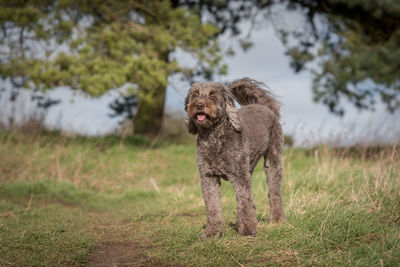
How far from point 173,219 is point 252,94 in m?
2.39

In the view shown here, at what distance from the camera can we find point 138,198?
9641mm

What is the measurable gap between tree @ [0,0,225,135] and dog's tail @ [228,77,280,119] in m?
8.38

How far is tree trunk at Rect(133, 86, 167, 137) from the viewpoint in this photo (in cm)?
1725

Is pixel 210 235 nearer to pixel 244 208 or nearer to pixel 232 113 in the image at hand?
pixel 244 208

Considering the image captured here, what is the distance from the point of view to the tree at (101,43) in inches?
541

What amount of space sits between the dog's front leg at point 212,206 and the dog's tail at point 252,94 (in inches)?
64.7

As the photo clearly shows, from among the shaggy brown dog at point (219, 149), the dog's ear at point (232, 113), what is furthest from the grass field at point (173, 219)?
the dog's ear at point (232, 113)

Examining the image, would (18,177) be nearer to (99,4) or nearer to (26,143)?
(26,143)

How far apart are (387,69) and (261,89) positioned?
11.2 m

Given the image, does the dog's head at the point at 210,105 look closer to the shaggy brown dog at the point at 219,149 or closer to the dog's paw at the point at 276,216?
the shaggy brown dog at the point at 219,149

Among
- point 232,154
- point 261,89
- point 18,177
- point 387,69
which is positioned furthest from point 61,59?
point 387,69

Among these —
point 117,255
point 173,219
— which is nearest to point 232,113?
point 117,255

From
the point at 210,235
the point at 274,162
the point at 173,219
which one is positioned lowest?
the point at 173,219

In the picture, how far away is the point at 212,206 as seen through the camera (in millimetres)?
4805
